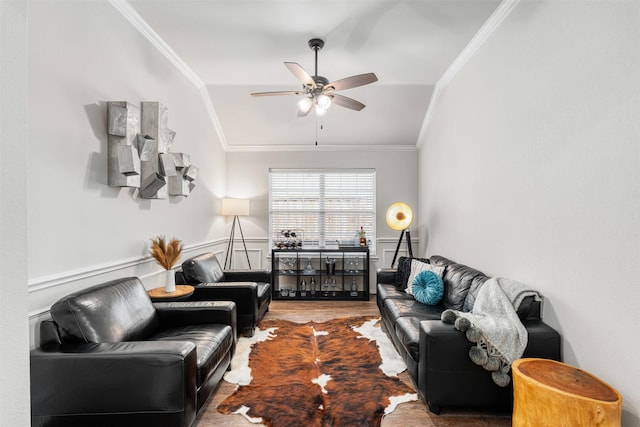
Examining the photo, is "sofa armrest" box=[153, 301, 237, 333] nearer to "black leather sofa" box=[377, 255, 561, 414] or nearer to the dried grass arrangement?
the dried grass arrangement

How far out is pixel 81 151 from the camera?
2.42 meters

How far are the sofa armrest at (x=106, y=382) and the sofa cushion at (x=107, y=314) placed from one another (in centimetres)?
18

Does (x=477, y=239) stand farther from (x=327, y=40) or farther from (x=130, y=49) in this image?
(x=130, y=49)

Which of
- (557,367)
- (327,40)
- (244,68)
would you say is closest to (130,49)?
(244,68)

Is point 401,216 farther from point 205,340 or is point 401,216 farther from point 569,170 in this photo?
point 205,340

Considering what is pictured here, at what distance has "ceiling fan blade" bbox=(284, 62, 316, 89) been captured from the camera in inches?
114

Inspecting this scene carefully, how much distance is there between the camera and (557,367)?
78.0 inches

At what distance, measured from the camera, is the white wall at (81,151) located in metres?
2.07

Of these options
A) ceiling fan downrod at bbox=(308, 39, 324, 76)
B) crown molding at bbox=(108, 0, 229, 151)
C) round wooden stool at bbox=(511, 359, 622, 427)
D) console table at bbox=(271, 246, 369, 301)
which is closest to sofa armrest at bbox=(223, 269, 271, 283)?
console table at bbox=(271, 246, 369, 301)

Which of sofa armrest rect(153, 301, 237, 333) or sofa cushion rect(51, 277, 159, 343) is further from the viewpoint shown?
sofa armrest rect(153, 301, 237, 333)

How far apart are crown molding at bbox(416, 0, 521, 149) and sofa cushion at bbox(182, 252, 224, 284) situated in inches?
140

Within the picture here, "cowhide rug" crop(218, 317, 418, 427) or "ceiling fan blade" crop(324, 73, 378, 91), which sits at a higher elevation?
"ceiling fan blade" crop(324, 73, 378, 91)

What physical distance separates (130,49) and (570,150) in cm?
341

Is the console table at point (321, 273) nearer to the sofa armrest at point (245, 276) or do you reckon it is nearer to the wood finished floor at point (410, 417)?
the sofa armrest at point (245, 276)
